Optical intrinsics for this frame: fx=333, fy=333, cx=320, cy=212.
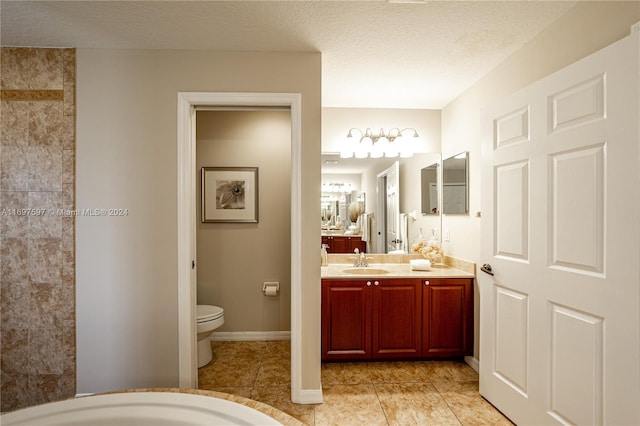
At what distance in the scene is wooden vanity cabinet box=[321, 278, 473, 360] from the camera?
2.83 m

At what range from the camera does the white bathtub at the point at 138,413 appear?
48.3 inches

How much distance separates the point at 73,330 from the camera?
229cm

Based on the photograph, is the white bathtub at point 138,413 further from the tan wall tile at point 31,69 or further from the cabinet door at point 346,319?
the tan wall tile at point 31,69

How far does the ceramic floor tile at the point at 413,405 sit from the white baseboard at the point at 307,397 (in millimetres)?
451

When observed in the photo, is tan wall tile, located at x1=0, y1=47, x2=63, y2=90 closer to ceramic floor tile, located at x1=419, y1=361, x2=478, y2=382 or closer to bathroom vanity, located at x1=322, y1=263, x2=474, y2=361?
bathroom vanity, located at x1=322, y1=263, x2=474, y2=361

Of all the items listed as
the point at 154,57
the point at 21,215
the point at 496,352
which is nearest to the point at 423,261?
the point at 496,352

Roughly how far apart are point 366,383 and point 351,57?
2466 millimetres

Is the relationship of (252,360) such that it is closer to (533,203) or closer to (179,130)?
(179,130)

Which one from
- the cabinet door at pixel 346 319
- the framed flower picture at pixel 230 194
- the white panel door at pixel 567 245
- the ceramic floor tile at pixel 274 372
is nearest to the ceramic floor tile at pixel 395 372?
the cabinet door at pixel 346 319

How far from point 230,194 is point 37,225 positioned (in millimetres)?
1607

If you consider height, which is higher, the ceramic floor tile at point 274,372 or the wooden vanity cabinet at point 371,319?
the wooden vanity cabinet at point 371,319

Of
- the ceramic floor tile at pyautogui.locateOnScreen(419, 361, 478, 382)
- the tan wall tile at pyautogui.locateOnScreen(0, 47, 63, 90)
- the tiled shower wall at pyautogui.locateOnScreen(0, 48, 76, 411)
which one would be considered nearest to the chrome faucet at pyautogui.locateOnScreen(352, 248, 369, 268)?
the ceramic floor tile at pyautogui.locateOnScreen(419, 361, 478, 382)

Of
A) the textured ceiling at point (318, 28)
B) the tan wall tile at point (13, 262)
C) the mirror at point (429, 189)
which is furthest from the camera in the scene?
the mirror at point (429, 189)

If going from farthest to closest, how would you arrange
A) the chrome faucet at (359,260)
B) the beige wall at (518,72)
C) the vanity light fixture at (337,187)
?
the vanity light fixture at (337,187) < the chrome faucet at (359,260) < the beige wall at (518,72)
